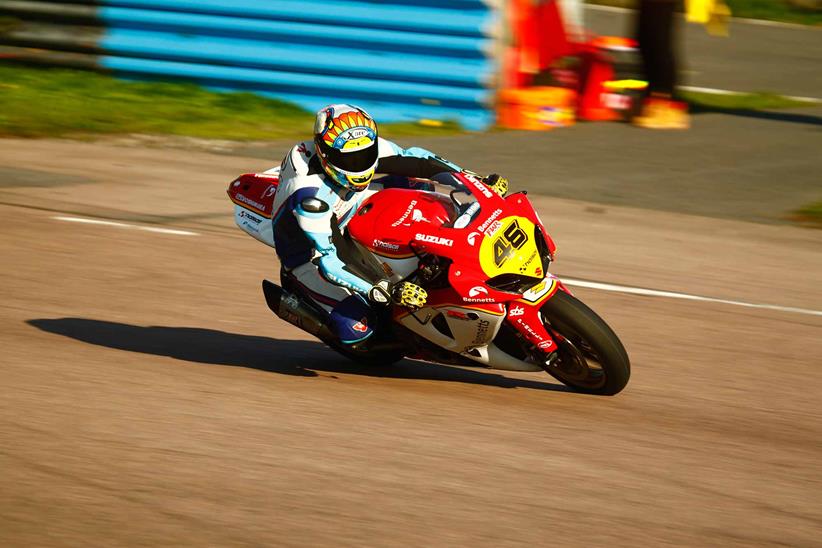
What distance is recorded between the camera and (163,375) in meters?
7.04

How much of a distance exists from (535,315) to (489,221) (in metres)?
0.56

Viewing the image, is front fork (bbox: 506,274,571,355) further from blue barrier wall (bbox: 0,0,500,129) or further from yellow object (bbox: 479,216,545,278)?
blue barrier wall (bbox: 0,0,500,129)

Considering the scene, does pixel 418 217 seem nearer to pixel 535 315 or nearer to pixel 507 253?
pixel 507 253

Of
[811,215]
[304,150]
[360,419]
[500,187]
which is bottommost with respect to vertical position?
[811,215]

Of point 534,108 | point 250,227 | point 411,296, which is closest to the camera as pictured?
point 411,296

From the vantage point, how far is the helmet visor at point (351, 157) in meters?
6.63

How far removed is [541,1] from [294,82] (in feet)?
12.6

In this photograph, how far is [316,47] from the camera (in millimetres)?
16469

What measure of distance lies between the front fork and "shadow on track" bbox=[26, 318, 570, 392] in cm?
60

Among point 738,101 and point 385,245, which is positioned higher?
point 385,245

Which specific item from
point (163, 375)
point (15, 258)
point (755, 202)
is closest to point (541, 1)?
point (755, 202)

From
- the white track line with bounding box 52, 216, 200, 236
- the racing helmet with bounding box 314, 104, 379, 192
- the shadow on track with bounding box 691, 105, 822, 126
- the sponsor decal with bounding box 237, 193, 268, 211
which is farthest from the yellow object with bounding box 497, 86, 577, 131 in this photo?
the racing helmet with bounding box 314, 104, 379, 192

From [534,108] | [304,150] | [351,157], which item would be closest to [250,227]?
[304,150]

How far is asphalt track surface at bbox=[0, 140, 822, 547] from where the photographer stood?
16.4 ft
